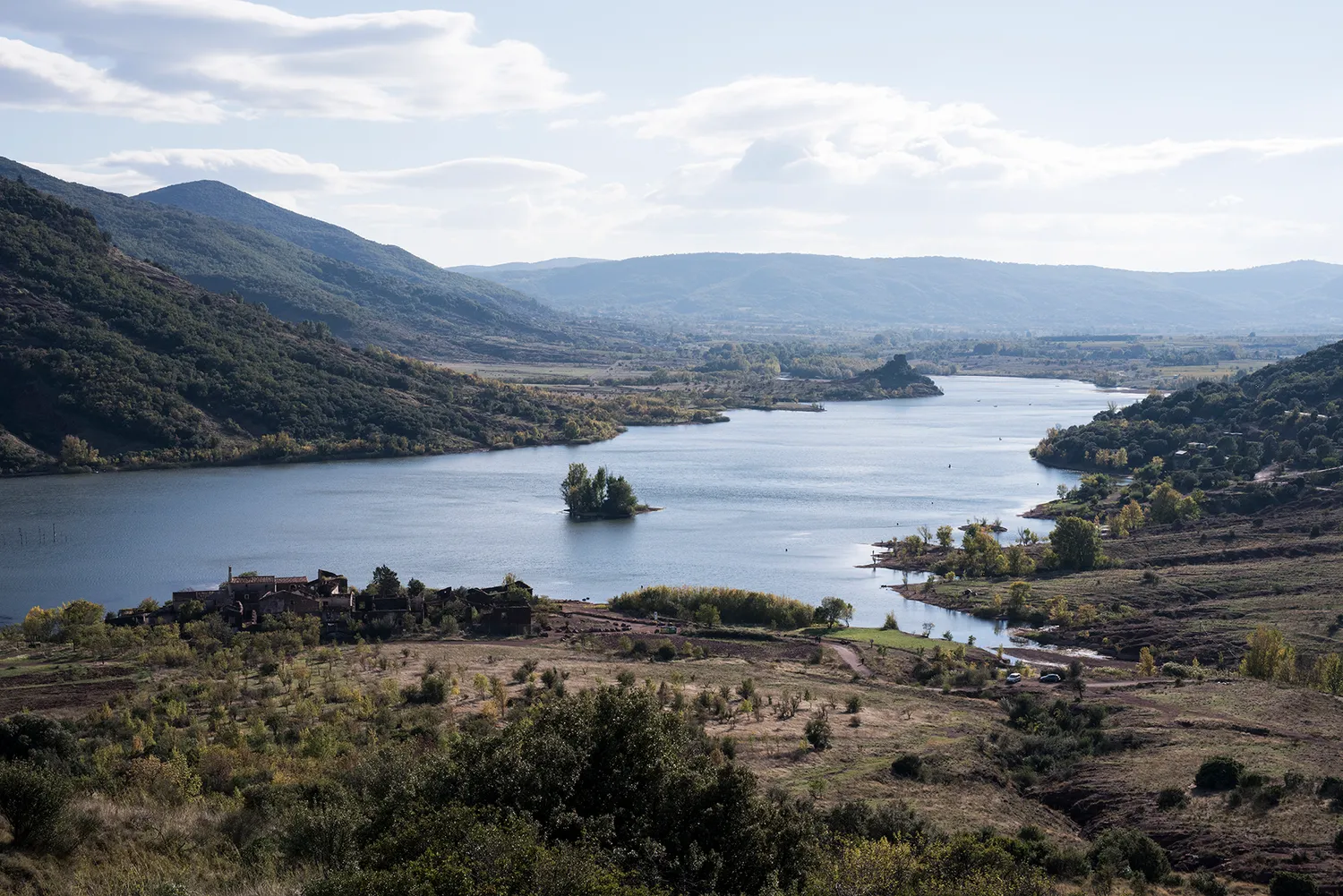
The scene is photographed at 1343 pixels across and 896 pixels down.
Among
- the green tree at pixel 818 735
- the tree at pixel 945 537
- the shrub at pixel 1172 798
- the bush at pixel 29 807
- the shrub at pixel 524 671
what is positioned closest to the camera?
the bush at pixel 29 807

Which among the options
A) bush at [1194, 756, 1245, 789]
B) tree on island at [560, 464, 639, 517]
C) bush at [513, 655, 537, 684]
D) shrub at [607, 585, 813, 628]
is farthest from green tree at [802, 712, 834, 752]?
tree on island at [560, 464, 639, 517]

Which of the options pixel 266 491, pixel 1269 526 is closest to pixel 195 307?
pixel 266 491

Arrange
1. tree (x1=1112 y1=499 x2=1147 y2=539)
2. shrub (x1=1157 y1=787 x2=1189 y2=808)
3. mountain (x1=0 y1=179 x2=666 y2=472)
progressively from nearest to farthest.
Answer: shrub (x1=1157 y1=787 x2=1189 y2=808) < tree (x1=1112 y1=499 x2=1147 y2=539) < mountain (x1=0 y1=179 x2=666 y2=472)

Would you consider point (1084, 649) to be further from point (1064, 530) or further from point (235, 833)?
point (235, 833)

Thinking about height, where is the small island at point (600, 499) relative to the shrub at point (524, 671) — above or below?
above

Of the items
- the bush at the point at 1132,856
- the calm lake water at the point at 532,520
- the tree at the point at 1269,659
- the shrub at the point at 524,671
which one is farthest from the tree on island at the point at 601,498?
the bush at the point at 1132,856

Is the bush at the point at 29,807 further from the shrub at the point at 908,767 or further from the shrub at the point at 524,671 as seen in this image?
the shrub at the point at 524,671

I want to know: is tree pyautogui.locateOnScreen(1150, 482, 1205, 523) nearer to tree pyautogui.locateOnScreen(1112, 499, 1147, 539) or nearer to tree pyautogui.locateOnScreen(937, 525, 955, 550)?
tree pyautogui.locateOnScreen(1112, 499, 1147, 539)
